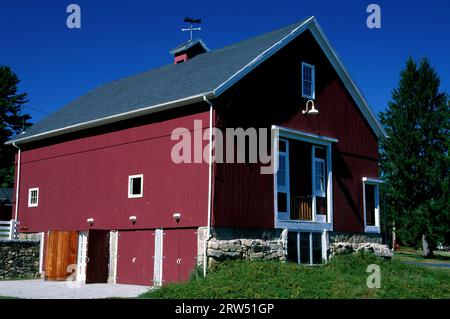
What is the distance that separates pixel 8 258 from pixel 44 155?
186 inches

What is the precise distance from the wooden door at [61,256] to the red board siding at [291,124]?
293 inches

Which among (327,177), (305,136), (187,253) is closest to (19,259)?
(187,253)

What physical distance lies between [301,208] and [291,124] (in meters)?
3.16

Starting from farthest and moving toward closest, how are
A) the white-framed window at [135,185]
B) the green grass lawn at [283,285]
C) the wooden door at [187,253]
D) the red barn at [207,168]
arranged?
the white-framed window at [135,185]
the red barn at [207,168]
the wooden door at [187,253]
the green grass lawn at [283,285]

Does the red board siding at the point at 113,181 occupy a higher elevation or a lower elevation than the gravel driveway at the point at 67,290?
higher

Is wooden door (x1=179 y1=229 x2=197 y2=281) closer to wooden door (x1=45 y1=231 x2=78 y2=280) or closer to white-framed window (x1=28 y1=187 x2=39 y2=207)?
wooden door (x1=45 y1=231 x2=78 y2=280)

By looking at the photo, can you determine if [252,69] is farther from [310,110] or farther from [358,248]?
[358,248]

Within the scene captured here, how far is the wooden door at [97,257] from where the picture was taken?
20.8 meters

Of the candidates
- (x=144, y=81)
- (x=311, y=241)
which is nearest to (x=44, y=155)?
(x=144, y=81)

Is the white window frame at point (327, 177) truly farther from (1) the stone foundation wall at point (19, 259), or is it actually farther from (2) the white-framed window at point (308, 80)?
(1) the stone foundation wall at point (19, 259)

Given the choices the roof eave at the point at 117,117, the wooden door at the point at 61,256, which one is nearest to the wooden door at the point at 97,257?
the wooden door at the point at 61,256

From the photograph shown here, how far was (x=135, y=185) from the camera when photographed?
2109 centimetres

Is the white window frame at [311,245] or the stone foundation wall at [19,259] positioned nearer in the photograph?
the white window frame at [311,245]

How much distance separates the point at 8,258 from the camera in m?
23.7
